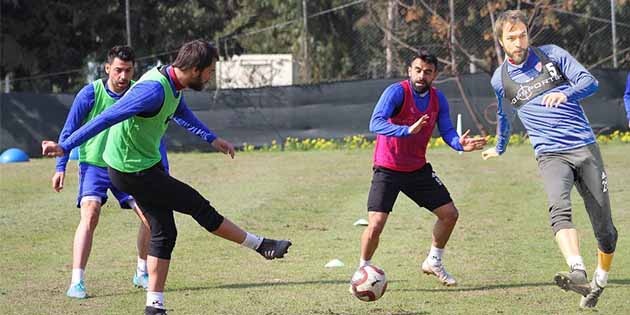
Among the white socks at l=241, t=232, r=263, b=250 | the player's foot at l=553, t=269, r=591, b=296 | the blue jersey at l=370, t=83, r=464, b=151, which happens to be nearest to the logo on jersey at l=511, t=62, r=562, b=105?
the blue jersey at l=370, t=83, r=464, b=151

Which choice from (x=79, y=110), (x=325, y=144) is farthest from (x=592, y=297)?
(x=325, y=144)

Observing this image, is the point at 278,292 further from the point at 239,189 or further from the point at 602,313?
the point at 239,189

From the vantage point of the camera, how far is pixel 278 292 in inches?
329

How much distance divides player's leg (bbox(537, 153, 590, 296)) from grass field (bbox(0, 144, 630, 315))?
21.2 inches

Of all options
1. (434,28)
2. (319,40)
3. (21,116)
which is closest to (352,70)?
(319,40)

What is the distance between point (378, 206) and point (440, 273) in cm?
76

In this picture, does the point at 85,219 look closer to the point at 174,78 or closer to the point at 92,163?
the point at 92,163

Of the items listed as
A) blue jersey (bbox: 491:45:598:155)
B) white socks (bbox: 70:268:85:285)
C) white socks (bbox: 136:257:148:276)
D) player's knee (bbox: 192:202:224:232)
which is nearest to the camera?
player's knee (bbox: 192:202:224:232)

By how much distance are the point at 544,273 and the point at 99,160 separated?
3.72 metres

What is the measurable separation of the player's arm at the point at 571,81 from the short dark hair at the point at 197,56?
2.16m

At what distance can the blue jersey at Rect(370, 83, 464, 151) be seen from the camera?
26.3 feet

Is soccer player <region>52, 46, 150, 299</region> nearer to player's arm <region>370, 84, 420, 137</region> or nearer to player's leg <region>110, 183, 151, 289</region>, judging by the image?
player's leg <region>110, 183, 151, 289</region>

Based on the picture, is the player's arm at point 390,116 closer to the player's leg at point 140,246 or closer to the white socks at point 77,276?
the player's leg at point 140,246

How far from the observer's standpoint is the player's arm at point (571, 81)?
23.0ft
